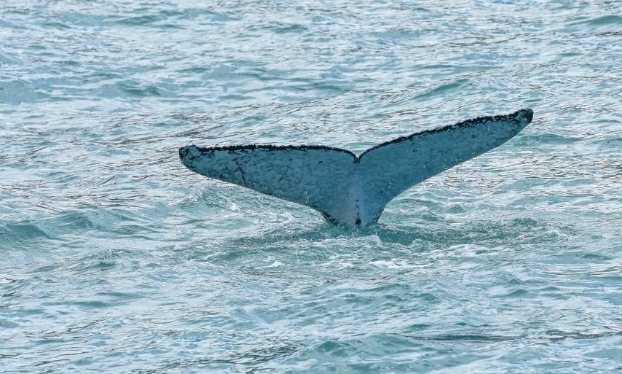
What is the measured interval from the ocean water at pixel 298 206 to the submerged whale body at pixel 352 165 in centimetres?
33

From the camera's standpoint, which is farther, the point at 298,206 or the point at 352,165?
the point at 298,206

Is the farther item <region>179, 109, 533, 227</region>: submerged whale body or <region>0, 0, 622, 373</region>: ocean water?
<region>179, 109, 533, 227</region>: submerged whale body

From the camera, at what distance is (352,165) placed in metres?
9.85

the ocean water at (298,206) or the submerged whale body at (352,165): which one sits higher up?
the submerged whale body at (352,165)

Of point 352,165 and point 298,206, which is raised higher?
point 352,165

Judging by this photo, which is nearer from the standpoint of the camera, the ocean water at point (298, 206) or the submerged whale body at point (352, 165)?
the ocean water at point (298, 206)

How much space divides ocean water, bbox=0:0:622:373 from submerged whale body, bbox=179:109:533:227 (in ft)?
1.08

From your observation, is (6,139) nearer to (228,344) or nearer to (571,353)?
(228,344)

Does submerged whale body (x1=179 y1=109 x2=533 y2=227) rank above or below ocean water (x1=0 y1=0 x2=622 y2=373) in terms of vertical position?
above

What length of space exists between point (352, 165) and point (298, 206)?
1832 mm

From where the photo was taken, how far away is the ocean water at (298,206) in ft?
27.5

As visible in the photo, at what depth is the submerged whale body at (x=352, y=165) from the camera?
30.9 feet

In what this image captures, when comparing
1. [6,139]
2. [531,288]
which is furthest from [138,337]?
[6,139]

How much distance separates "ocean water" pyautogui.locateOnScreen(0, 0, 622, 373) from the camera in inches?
330
